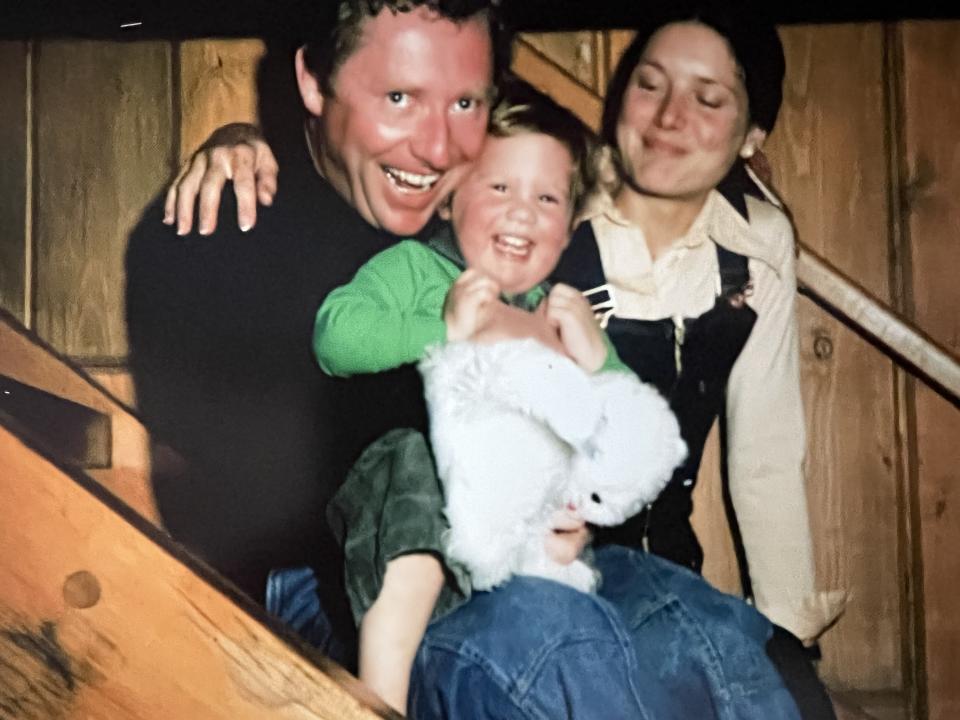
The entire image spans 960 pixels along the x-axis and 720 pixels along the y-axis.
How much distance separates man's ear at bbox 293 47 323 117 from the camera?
132cm

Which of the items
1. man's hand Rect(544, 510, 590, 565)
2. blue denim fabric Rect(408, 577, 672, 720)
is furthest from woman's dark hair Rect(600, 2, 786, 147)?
blue denim fabric Rect(408, 577, 672, 720)

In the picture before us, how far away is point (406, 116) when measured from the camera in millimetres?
1301

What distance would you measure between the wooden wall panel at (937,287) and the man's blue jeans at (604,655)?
23 centimetres

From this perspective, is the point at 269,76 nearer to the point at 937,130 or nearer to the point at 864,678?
the point at 937,130

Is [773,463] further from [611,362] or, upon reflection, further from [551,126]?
[551,126]

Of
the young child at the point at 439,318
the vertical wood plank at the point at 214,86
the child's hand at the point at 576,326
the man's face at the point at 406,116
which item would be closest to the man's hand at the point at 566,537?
the young child at the point at 439,318

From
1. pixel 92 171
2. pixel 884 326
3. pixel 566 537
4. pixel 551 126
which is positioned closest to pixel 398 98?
pixel 551 126

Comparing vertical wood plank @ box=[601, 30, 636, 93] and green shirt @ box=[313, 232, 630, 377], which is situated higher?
vertical wood plank @ box=[601, 30, 636, 93]

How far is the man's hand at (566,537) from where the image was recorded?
126cm

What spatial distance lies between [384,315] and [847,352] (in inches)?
23.5

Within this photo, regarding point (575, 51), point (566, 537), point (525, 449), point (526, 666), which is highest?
point (575, 51)

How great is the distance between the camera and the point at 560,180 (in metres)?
1.30

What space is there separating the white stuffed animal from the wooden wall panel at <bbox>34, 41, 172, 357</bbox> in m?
0.42

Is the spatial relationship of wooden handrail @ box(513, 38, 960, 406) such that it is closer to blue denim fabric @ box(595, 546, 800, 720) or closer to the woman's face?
the woman's face
